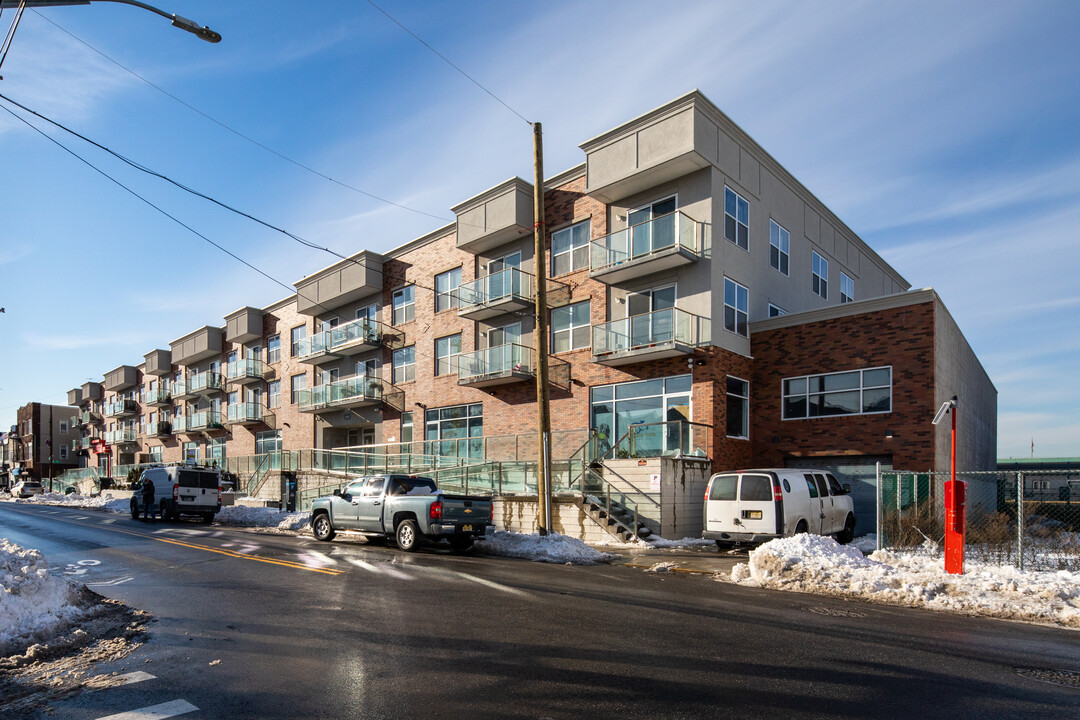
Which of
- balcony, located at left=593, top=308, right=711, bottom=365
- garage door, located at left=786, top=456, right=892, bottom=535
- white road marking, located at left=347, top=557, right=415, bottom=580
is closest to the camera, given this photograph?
white road marking, located at left=347, top=557, right=415, bottom=580

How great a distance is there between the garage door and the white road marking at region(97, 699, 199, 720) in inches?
735

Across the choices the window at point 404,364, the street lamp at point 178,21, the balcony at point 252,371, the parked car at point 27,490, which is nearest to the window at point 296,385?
the balcony at point 252,371

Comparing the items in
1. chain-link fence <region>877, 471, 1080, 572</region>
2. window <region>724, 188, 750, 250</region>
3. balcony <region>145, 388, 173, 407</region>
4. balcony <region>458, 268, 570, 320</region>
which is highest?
window <region>724, 188, 750, 250</region>

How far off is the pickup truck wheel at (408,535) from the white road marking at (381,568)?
6.69 ft

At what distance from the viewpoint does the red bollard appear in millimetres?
11008

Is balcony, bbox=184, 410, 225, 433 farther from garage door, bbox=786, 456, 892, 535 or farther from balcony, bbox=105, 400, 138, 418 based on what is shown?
garage door, bbox=786, 456, 892, 535

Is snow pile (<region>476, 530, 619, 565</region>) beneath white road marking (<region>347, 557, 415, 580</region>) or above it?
beneath

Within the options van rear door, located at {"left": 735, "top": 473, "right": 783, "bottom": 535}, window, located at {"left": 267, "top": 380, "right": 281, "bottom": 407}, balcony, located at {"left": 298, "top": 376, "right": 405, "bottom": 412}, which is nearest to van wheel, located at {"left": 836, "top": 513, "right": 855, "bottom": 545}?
van rear door, located at {"left": 735, "top": 473, "right": 783, "bottom": 535}

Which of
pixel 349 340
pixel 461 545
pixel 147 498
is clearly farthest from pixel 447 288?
pixel 461 545

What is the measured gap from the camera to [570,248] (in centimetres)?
2556

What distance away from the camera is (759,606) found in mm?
9344

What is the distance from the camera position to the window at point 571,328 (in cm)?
2488

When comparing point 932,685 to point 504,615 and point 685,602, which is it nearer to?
point 685,602

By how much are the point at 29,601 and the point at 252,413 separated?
1515 inches
